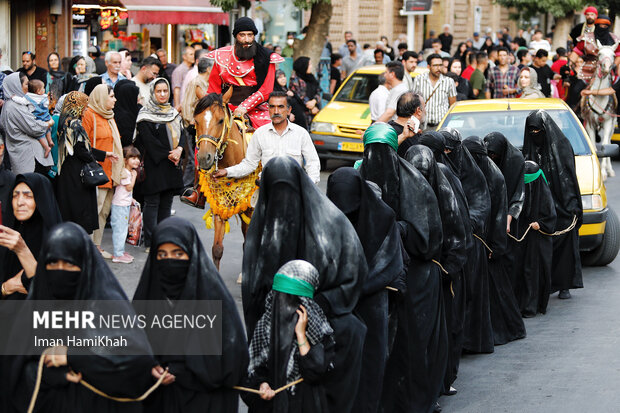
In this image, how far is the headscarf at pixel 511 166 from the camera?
9125mm

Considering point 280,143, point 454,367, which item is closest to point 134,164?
point 280,143

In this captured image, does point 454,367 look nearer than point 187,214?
Yes

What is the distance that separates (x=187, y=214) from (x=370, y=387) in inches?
324

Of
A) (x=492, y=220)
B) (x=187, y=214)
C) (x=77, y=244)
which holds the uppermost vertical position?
(x=77, y=244)

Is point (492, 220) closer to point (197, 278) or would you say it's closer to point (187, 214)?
point (197, 278)

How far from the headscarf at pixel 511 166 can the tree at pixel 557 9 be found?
2730 centimetres

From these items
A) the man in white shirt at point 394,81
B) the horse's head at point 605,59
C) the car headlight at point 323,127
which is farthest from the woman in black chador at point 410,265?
the horse's head at point 605,59

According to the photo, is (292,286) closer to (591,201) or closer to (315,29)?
(591,201)

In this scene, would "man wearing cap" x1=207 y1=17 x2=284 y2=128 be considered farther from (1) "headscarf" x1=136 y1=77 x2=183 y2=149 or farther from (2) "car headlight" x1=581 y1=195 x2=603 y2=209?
(2) "car headlight" x1=581 y1=195 x2=603 y2=209

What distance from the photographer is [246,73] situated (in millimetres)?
10289

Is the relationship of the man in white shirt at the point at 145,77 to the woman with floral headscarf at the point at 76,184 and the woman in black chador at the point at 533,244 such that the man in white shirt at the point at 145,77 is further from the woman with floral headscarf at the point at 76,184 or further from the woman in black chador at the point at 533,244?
the woman in black chador at the point at 533,244

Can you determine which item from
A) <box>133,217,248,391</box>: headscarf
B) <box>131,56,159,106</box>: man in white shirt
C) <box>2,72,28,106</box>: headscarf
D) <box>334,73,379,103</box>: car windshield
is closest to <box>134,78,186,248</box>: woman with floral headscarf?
<box>2,72,28,106</box>: headscarf

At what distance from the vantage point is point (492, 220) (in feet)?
28.2

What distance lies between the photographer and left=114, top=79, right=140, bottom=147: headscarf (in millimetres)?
12102
